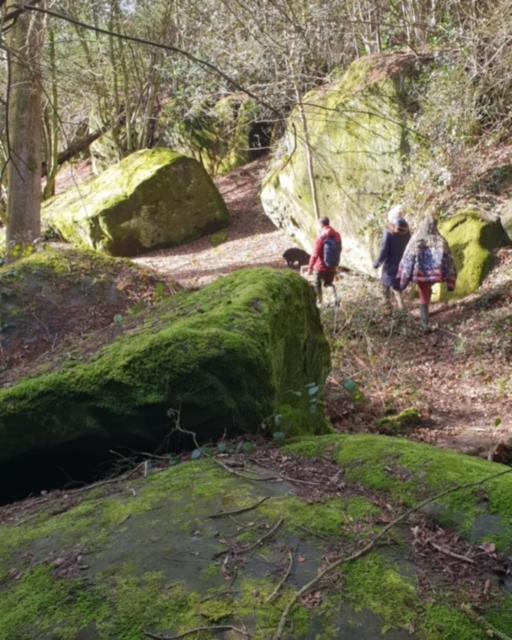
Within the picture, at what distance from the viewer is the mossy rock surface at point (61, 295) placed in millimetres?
8070

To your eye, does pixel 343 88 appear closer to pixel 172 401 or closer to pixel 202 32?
pixel 202 32

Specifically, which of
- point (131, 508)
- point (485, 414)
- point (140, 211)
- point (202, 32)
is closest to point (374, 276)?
point (485, 414)

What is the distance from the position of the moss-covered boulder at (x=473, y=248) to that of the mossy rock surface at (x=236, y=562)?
9195mm

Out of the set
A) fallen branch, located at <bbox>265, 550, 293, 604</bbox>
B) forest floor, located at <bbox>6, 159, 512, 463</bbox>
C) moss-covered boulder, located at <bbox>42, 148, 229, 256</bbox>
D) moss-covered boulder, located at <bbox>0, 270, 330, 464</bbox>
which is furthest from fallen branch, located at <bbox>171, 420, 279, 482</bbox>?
moss-covered boulder, located at <bbox>42, 148, 229, 256</bbox>

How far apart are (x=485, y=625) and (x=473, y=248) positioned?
425 inches

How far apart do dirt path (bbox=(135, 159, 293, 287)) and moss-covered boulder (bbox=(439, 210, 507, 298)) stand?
17.1ft

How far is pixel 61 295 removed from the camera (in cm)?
863

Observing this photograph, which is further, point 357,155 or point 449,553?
point 357,155

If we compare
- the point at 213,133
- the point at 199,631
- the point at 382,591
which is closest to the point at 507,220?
the point at 382,591

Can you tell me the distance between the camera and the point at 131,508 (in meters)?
3.22

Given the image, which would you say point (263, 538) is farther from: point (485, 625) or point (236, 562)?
point (485, 625)

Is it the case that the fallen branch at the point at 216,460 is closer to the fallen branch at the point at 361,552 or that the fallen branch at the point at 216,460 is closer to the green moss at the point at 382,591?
the fallen branch at the point at 361,552

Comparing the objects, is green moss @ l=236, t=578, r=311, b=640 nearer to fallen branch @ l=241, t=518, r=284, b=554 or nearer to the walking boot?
fallen branch @ l=241, t=518, r=284, b=554

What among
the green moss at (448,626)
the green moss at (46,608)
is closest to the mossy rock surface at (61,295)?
the green moss at (46,608)
